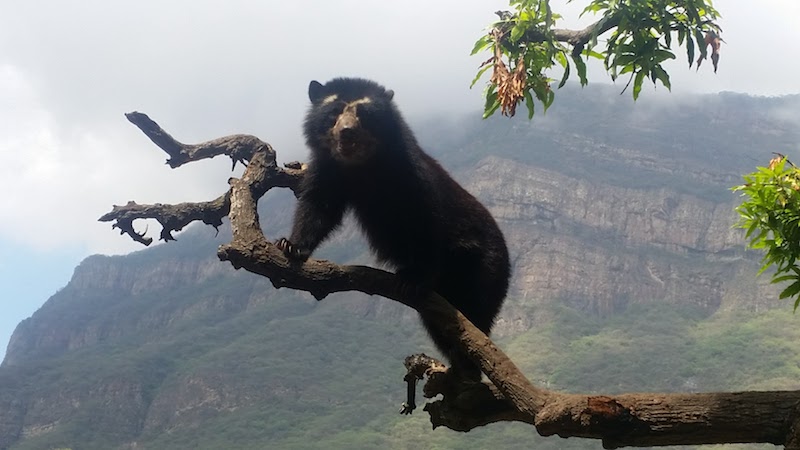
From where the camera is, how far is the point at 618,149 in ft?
388

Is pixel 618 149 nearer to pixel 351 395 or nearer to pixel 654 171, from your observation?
pixel 654 171

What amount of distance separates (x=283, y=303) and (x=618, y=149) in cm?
5427

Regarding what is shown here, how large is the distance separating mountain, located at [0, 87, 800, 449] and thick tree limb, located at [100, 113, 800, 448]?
141ft

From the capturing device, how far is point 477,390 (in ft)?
15.9

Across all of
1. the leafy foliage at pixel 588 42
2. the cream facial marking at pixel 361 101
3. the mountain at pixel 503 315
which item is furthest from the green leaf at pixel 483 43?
the mountain at pixel 503 315

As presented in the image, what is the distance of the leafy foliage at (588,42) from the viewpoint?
543cm

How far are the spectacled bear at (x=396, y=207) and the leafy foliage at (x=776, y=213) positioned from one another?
2620 millimetres

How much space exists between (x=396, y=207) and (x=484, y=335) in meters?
2.29

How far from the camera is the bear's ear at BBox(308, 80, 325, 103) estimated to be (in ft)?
25.3

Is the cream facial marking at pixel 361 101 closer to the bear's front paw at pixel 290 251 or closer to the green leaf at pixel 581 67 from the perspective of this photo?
the bear's front paw at pixel 290 251

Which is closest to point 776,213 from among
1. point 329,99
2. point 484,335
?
point 484,335

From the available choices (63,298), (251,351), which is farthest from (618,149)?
(63,298)

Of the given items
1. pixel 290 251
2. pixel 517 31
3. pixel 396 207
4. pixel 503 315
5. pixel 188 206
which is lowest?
pixel 503 315

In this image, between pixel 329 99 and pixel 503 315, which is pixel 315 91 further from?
pixel 503 315
